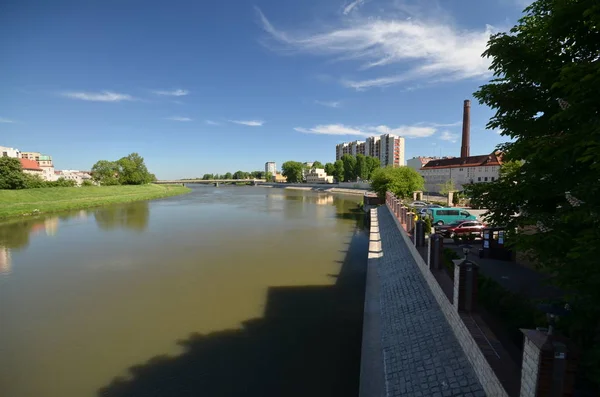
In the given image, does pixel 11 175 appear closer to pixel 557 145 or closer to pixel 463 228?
pixel 463 228

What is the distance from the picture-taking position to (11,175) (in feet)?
152

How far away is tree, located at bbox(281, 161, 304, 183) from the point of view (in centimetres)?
13412

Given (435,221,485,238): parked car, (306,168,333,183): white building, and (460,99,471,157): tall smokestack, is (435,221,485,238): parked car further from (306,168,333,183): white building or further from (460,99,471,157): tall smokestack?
(306,168,333,183): white building

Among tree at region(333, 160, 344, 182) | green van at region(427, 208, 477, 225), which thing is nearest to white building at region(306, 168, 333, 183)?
tree at region(333, 160, 344, 182)

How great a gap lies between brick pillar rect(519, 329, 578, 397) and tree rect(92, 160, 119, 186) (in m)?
95.2

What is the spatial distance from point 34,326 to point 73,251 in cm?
1153

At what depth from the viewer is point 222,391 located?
6.85 meters

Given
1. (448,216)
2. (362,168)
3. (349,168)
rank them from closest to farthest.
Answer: (448,216)
(362,168)
(349,168)

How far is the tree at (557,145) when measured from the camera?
4.08 m

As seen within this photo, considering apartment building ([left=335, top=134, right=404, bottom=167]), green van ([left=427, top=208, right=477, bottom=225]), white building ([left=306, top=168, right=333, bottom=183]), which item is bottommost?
green van ([left=427, top=208, right=477, bottom=225])

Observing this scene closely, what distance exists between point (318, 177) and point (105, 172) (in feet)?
256

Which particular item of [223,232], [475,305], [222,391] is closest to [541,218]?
[475,305]

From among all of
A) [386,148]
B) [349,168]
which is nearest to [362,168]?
[349,168]

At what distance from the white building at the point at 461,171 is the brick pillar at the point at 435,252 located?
152 ft
